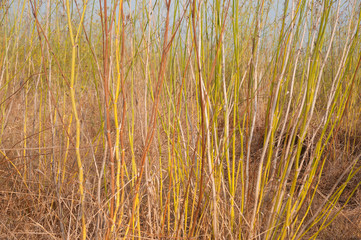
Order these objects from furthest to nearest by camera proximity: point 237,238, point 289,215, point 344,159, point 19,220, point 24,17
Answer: point 344,159, point 24,17, point 19,220, point 237,238, point 289,215

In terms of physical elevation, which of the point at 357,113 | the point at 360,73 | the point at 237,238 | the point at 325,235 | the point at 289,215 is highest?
the point at 360,73

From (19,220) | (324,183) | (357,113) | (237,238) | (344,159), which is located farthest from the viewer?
(357,113)

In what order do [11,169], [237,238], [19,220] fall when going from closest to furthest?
[237,238], [19,220], [11,169]

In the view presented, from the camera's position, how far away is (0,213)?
138 cm

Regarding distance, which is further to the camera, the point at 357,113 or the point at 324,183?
the point at 357,113

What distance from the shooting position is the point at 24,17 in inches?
56.2

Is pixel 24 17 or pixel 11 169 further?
pixel 11 169

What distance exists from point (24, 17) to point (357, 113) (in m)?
2.08

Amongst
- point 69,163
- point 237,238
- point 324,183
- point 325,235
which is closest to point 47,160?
point 69,163

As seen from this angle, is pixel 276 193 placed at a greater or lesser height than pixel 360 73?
lesser

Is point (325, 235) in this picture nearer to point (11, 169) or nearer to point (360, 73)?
point (360, 73)

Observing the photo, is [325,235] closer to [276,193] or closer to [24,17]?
[276,193]

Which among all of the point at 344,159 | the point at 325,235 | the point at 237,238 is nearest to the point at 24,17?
the point at 237,238

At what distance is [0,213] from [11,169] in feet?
0.87
